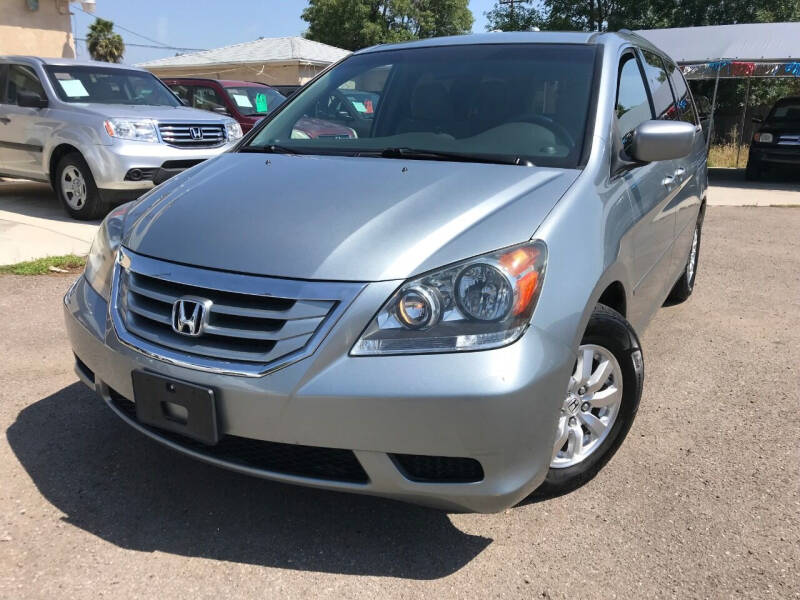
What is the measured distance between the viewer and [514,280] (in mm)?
2123

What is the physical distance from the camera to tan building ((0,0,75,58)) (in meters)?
16.2

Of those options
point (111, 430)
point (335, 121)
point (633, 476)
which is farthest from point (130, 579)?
point (335, 121)

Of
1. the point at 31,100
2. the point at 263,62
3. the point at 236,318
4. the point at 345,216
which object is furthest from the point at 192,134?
the point at 263,62

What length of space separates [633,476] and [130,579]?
186cm

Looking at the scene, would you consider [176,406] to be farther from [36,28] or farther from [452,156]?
[36,28]

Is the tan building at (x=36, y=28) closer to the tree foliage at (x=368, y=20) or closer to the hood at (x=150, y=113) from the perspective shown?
the hood at (x=150, y=113)

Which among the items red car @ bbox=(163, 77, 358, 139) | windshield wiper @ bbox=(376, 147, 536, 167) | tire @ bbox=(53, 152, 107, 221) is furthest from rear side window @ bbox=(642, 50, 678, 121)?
red car @ bbox=(163, 77, 358, 139)

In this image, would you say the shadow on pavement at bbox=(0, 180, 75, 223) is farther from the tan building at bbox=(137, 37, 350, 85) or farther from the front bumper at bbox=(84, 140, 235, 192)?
the tan building at bbox=(137, 37, 350, 85)

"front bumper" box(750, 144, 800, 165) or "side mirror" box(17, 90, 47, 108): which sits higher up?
"side mirror" box(17, 90, 47, 108)

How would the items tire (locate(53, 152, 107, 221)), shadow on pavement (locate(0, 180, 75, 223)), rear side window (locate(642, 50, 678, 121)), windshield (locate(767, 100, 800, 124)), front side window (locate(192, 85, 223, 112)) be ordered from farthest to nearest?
windshield (locate(767, 100, 800, 124))
front side window (locate(192, 85, 223, 112))
shadow on pavement (locate(0, 180, 75, 223))
tire (locate(53, 152, 107, 221))
rear side window (locate(642, 50, 678, 121))

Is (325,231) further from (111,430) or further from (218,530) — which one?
(111,430)

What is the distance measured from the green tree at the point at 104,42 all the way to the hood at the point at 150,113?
112 ft

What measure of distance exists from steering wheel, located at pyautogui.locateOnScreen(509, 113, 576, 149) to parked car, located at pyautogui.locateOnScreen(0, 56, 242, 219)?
15.2ft

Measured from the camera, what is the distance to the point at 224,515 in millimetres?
2547
